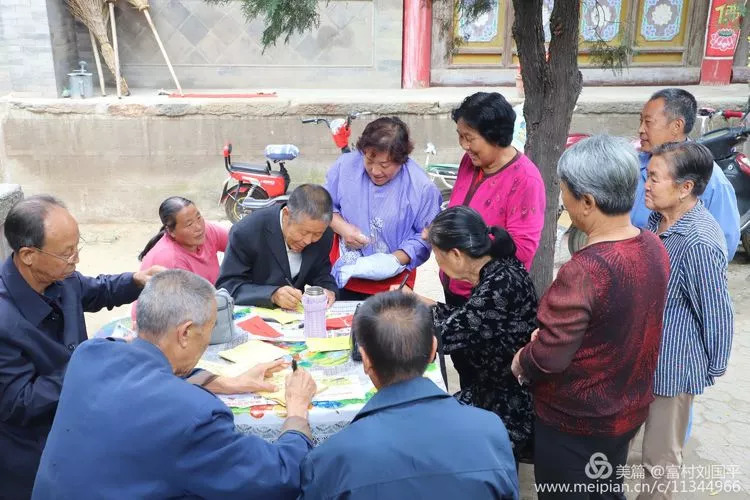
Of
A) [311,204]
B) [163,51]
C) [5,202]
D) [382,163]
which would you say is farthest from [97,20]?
[311,204]

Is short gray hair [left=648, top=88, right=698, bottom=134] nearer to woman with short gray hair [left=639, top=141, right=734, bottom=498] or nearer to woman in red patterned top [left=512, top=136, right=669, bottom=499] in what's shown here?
woman with short gray hair [left=639, top=141, right=734, bottom=498]

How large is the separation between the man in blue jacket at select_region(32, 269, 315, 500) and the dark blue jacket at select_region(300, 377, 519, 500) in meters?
0.20

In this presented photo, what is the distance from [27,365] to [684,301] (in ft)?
7.76

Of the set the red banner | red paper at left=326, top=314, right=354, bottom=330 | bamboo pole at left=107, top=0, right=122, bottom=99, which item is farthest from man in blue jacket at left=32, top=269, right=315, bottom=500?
the red banner

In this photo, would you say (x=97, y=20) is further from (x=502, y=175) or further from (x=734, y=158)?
(x=734, y=158)

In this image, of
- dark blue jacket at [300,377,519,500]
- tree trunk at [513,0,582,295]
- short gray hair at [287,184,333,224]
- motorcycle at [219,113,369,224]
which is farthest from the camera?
motorcycle at [219,113,369,224]

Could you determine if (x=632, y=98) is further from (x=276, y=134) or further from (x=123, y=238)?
(x=123, y=238)

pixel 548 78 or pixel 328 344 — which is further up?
pixel 548 78

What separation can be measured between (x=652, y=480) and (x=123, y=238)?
590 centimetres

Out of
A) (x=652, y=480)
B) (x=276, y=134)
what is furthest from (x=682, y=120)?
(x=276, y=134)

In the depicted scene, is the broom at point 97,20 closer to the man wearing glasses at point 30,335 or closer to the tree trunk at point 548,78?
the tree trunk at point 548,78

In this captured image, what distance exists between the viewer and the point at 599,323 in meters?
2.12

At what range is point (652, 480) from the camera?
2.73 meters

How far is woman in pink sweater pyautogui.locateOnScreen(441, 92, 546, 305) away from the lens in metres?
3.11
